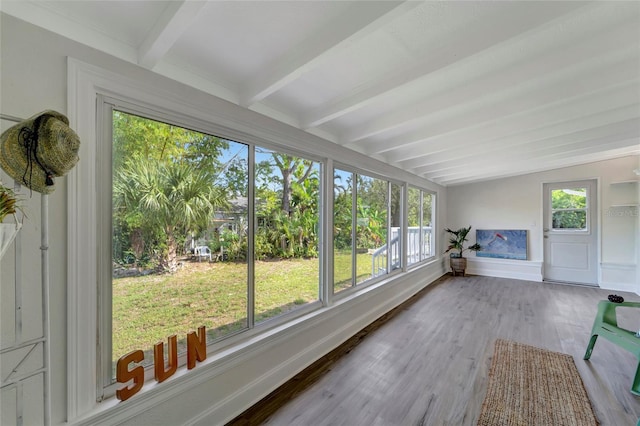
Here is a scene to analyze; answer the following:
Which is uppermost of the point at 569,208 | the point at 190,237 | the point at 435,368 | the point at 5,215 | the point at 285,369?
the point at 569,208

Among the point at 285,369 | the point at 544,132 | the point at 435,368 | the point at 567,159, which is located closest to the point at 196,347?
the point at 285,369

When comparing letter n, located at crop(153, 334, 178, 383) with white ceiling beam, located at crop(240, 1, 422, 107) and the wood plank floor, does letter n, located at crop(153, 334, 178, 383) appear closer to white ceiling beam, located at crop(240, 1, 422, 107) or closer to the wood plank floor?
the wood plank floor

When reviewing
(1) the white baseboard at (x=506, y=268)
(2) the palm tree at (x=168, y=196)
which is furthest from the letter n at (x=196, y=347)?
(1) the white baseboard at (x=506, y=268)

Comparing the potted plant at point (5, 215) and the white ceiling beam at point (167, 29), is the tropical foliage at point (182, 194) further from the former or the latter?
the potted plant at point (5, 215)

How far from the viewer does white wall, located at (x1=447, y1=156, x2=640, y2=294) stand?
17.1 feet

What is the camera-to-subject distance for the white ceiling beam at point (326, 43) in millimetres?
1204

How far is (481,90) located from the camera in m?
2.03

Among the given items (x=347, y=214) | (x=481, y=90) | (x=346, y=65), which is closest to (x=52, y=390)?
(x=346, y=65)

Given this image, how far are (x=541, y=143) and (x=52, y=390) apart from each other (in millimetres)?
5344

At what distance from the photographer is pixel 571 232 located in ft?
19.1

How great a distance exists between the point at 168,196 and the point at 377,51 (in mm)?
1572

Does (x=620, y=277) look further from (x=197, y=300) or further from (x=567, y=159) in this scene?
(x=197, y=300)

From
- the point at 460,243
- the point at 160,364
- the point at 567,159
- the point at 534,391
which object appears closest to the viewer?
the point at 160,364

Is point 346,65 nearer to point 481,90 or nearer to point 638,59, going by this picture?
point 481,90
